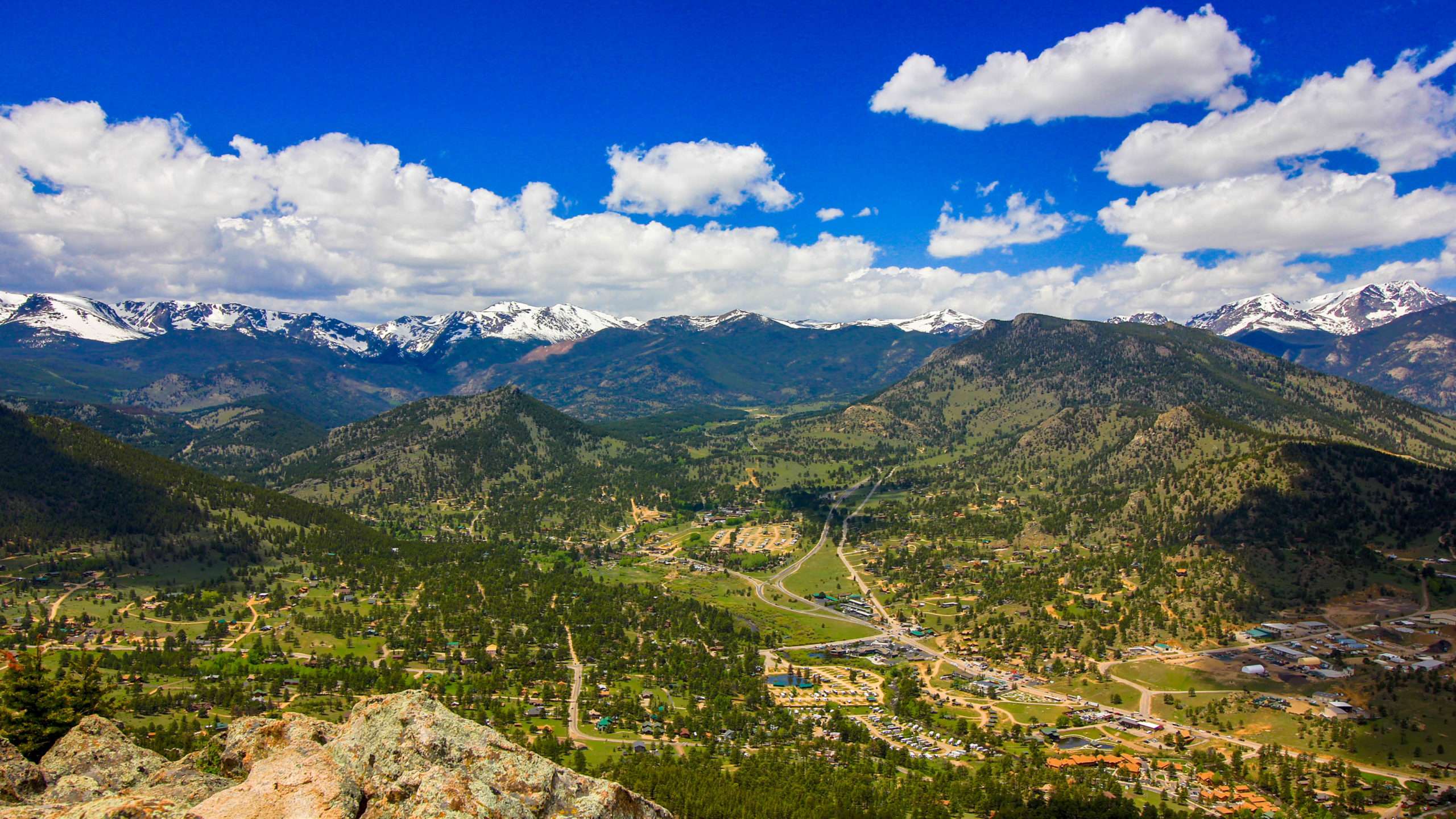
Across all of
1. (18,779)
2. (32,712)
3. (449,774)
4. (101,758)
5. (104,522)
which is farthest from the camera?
(104,522)

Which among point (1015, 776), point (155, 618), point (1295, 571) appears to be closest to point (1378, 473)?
point (1295, 571)

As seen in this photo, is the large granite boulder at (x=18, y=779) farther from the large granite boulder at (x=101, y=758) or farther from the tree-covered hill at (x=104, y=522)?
the tree-covered hill at (x=104, y=522)

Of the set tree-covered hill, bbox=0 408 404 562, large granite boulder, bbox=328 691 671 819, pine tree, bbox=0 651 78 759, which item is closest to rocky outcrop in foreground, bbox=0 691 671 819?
large granite boulder, bbox=328 691 671 819

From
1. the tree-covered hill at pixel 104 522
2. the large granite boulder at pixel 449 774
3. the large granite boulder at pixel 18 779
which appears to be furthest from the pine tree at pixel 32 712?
the tree-covered hill at pixel 104 522

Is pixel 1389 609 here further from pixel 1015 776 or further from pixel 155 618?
pixel 155 618

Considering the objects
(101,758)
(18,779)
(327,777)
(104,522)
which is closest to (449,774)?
(327,777)

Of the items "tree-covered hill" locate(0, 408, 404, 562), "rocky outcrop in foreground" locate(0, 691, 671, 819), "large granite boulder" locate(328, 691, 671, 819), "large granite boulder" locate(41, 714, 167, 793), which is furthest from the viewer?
"tree-covered hill" locate(0, 408, 404, 562)

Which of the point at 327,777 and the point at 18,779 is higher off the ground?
the point at 327,777

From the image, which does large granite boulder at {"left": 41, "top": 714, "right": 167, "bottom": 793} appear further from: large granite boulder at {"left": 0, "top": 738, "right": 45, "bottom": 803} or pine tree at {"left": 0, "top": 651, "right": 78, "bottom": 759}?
pine tree at {"left": 0, "top": 651, "right": 78, "bottom": 759}

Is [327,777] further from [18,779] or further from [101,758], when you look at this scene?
[101,758]
